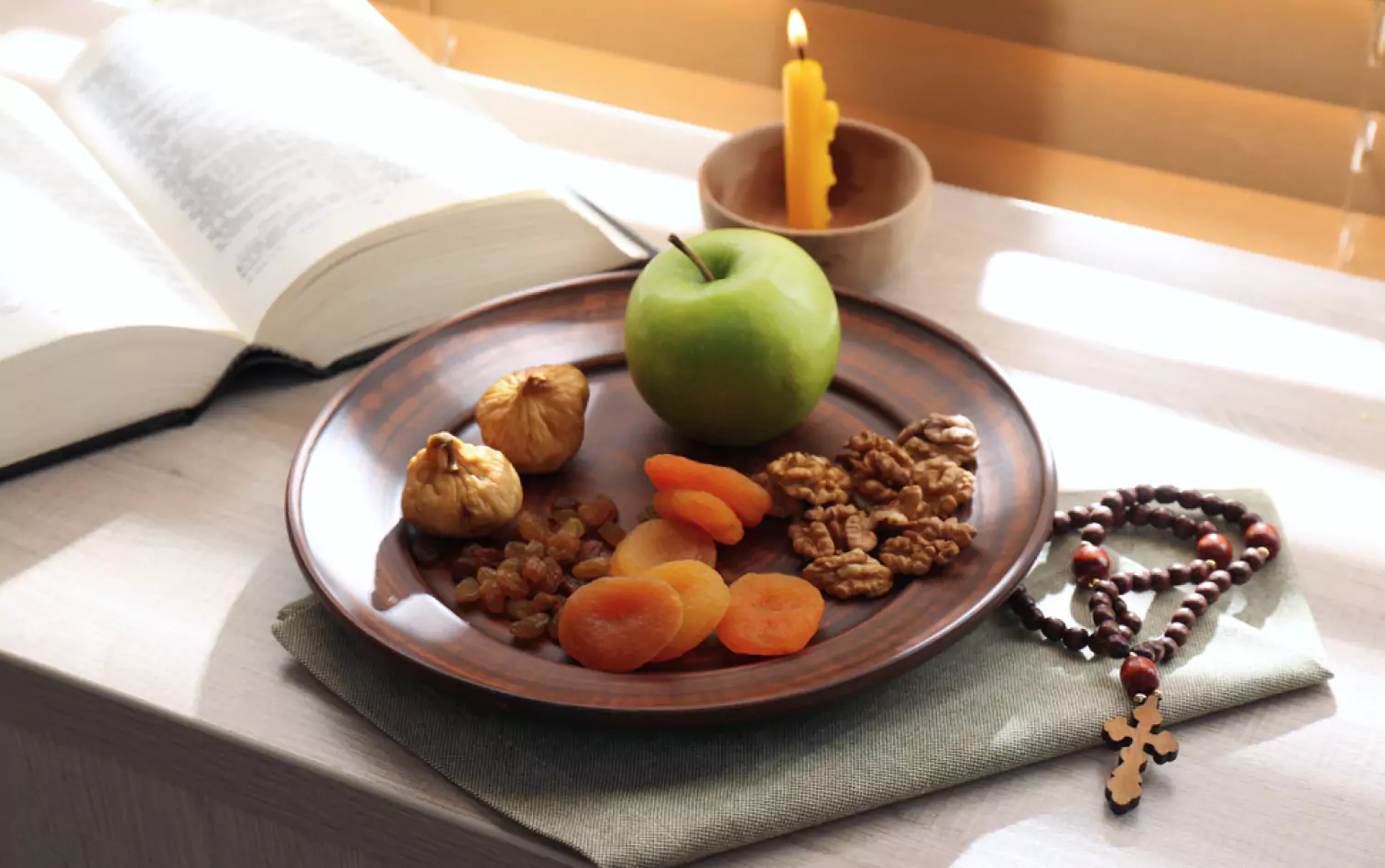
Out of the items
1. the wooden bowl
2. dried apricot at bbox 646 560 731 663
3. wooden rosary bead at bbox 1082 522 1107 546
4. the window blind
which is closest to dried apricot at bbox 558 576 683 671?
dried apricot at bbox 646 560 731 663

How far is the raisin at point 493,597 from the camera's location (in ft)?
2.24

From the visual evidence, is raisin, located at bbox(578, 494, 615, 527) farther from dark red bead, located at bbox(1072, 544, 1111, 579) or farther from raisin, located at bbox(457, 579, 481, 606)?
dark red bead, located at bbox(1072, 544, 1111, 579)

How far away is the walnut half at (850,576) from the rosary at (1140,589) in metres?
0.07

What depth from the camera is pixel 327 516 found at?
2.41ft

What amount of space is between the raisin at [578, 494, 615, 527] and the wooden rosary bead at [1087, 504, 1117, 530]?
0.88 feet

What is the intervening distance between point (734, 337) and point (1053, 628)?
0.77 ft

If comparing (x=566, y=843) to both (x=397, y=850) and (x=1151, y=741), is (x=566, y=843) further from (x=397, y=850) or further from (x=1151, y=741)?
(x=1151, y=741)

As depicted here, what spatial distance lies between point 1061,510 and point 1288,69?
0.63m

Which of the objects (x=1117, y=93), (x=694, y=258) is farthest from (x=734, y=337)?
(x=1117, y=93)

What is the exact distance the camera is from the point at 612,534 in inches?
29.1

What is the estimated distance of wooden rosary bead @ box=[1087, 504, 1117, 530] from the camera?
2.49ft

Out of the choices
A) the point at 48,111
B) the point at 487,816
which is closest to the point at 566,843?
the point at 487,816

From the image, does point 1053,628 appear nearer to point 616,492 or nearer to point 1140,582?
point 1140,582

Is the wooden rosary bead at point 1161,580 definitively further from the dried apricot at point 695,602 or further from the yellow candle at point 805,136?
the yellow candle at point 805,136
